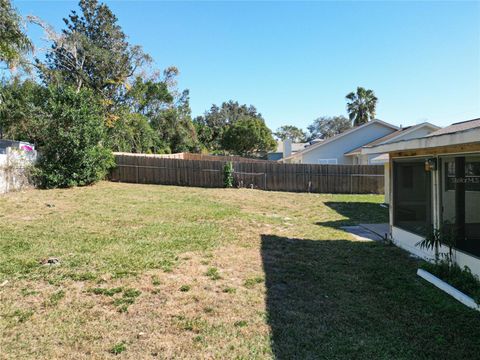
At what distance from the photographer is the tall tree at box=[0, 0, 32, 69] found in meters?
9.34

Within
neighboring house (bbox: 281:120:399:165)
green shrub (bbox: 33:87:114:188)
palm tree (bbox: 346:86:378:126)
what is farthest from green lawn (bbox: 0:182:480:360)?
palm tree (bbox: 346:86:378:126)

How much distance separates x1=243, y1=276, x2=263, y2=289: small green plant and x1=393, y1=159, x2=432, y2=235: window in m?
3.09

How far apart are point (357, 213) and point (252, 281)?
7287 millimetres

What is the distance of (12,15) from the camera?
31.2 feet

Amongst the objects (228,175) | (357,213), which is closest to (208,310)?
(357,213)

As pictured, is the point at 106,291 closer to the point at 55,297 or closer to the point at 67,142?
the point at 55,297

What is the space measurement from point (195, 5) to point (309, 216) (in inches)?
296

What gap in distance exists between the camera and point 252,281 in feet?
14.7

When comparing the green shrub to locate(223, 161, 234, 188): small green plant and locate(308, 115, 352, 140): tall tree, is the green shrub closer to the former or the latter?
locate(223, 161, 234, 188): small green plant

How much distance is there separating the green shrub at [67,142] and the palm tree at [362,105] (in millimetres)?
28328

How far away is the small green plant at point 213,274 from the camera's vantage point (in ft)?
15.0

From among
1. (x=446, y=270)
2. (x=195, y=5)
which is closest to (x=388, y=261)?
(x=446, y=270)

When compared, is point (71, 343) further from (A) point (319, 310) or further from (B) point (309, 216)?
(B) point (309, 216)

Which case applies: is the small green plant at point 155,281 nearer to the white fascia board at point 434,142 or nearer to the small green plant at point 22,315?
the small green plant at point 22,315
